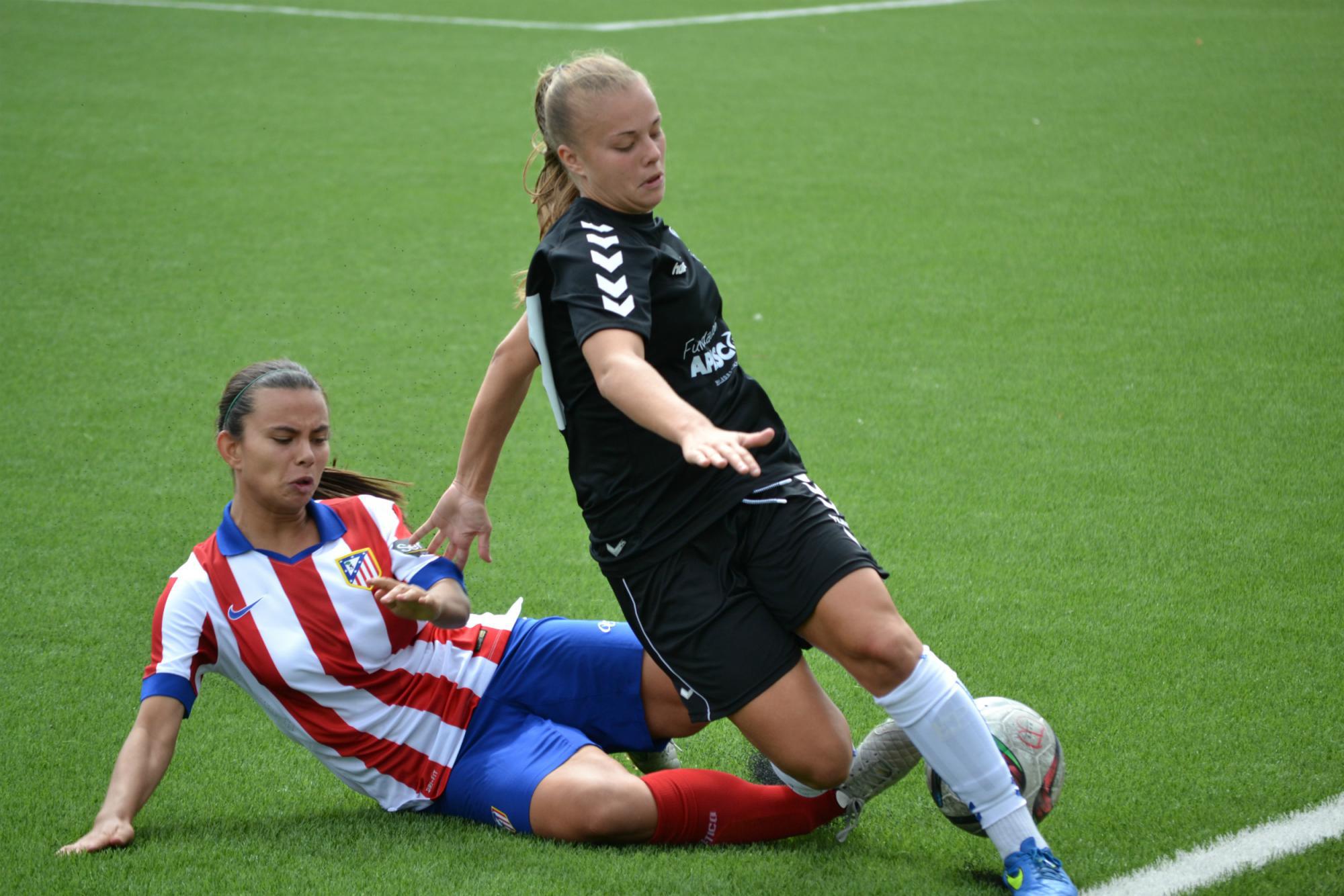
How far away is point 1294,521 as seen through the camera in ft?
15.7

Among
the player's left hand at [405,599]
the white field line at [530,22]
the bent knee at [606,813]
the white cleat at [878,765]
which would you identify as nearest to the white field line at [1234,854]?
the white cleat at [878,765]

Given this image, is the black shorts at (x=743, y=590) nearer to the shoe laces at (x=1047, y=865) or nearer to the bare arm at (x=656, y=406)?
the bare arm at (x=656, y=406)

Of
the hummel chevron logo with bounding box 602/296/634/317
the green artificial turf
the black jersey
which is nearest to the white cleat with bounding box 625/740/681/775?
the green artificial turf

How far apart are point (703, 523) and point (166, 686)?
4.02 ft

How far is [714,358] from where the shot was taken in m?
2.92

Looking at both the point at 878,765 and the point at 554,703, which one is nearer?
the point at 878,765

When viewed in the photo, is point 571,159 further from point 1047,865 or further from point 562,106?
point 1047,865

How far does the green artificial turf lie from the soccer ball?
156 mm

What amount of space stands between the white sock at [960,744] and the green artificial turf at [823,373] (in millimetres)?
290

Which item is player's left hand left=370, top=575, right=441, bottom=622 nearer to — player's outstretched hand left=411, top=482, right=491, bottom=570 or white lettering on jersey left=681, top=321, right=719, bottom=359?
player's outstretched hand left=411, top=482, right=491, bottom=570

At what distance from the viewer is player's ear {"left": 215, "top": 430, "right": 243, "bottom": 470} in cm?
311

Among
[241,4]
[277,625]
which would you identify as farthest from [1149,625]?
[241,4]

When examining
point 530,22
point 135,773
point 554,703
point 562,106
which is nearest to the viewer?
point 562,106

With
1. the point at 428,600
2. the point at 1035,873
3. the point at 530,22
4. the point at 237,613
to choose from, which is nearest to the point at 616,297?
the point at 428,600
